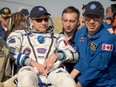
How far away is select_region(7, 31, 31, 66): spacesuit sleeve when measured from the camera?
5156mm

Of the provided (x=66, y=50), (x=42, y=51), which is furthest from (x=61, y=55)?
(x=42, y=51)

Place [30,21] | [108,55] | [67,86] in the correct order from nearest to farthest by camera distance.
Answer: [67,86] → [108,55] → [30,21]

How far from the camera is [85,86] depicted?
517 centimetres

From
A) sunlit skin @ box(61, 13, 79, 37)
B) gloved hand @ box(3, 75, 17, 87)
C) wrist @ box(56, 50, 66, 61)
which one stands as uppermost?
sunlit skin @ box(61, 13, 79, 37)

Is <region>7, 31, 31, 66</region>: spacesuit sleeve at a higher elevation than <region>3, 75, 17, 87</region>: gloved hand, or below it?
higher

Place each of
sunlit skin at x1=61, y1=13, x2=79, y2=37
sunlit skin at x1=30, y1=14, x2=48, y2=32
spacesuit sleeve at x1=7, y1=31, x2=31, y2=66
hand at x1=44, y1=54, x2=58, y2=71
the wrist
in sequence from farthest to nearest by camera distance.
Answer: sunlit skin at x1=61, y1=13, x2=79, y2=37 → sunlit skin at x1=30, y1=14, x2=48, y2=32 → the wrist → spacesuit sleeve at x1=7, y1=31, x2=31, y2=66 → hand at x1=44, y1=54, x2=58, y2=71

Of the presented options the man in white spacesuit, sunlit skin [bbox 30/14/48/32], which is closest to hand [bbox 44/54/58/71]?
the man in white spacesuit

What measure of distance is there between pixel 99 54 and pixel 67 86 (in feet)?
2.38

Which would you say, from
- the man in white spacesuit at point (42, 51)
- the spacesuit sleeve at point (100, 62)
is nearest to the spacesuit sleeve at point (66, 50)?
the man in white spacesuit at point (42, 51)

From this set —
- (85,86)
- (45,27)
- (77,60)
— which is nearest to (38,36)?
(45,27)

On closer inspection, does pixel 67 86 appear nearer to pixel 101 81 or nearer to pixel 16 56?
pixel 101 81

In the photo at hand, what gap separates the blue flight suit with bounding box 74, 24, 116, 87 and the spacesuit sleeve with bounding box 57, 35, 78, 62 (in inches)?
6.6

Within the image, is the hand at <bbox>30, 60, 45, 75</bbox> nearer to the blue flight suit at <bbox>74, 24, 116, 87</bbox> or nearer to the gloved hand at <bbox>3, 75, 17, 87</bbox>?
the gloved hand at <bbox>3, 75, 17, 87</bbox>

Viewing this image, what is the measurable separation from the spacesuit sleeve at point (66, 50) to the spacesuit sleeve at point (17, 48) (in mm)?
523
